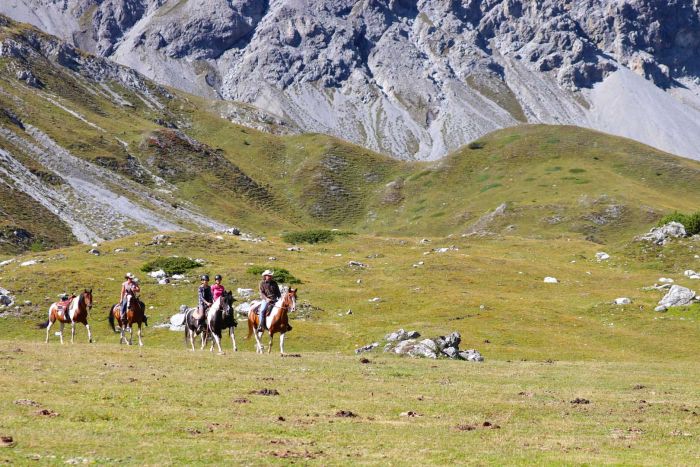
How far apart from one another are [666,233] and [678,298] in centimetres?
3787

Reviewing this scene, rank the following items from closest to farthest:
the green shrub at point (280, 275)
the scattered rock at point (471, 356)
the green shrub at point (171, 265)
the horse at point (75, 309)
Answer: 1. the horse at point (75, 309)
2. the scattered rock at point (471, 356)
3. the green shrub at point (280, 275)
4. the green shrub at point (171, 265)

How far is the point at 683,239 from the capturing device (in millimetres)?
99812

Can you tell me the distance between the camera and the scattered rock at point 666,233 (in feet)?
331

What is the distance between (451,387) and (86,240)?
456 feet

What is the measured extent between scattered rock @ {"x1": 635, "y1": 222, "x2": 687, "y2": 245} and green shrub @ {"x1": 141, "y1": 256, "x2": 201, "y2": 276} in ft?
220

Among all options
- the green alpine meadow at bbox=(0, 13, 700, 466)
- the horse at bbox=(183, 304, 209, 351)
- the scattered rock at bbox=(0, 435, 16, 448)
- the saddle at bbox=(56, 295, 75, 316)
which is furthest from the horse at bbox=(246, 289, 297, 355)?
the scattered rock at bbox=(0, 435, 16, 448)

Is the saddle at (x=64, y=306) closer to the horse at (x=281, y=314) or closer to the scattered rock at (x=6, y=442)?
the horse at (x=281, y=314)

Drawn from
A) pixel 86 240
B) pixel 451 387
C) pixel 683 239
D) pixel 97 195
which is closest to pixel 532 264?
pixel 683 239

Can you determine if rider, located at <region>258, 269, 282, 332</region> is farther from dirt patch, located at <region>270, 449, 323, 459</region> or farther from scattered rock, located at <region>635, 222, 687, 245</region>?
scattered rock, located at <region>635, 222, 687, 245</region>

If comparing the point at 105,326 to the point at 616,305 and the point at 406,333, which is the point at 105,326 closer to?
the point at 406,333

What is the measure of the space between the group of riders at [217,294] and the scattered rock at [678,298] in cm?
4465

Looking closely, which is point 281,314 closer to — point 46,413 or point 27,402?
point 27,402

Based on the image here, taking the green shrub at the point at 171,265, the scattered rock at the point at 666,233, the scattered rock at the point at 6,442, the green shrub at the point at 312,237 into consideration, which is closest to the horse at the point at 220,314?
the scattered rock at the point at 6,442

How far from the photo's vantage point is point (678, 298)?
223 feet
